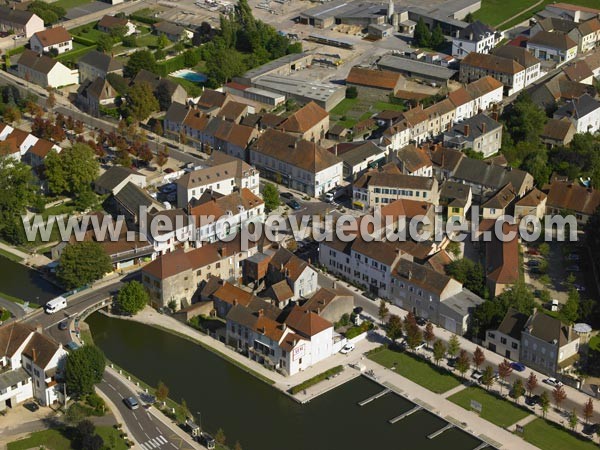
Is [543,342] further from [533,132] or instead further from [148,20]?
[148,20]

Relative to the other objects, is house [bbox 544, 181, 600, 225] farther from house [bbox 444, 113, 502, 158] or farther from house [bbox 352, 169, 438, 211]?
house [bbox 444, 113, 502, 158]

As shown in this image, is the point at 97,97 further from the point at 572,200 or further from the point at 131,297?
the point at 572,200

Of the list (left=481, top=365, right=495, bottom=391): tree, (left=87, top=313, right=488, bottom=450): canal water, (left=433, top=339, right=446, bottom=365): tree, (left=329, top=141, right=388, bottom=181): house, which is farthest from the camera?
(left=329, top=141, right=388, bottom=181): house

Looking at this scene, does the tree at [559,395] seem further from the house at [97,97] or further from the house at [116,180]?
the house at [97,97]

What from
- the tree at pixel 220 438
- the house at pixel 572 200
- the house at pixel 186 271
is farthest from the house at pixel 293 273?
the house at pixel 572 200

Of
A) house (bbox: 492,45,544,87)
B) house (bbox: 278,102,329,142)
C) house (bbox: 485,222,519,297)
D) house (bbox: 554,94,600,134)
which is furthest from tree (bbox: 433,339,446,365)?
house (bbox: 492,45,544,87)

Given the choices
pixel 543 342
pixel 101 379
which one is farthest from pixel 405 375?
pixel 101 379
